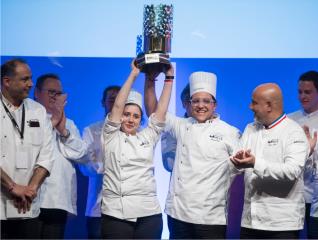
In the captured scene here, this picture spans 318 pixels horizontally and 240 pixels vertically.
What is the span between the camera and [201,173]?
302 centimetres

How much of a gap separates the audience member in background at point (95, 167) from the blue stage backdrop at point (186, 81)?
0.14m

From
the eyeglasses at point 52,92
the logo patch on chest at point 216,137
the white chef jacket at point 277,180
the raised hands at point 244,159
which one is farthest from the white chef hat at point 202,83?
the eyeglasses at point 52,92

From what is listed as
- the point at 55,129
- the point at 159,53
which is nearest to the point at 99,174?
the point at 55,129

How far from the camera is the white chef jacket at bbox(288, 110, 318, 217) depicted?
315 centimetres

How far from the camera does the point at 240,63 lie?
13.1 ft

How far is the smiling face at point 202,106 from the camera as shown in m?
3.13

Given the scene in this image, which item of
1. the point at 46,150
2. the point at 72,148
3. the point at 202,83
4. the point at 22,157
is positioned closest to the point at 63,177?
the point at 72,148

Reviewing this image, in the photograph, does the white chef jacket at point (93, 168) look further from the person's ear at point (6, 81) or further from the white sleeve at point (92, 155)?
the person's ear at point (6, 81)

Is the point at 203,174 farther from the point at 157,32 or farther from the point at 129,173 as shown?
the point at 157,32

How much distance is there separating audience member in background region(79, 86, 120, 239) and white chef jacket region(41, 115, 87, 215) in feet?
0.43

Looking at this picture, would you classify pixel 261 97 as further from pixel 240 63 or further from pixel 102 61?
pixel 102 61

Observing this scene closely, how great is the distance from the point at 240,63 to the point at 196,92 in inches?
37.0

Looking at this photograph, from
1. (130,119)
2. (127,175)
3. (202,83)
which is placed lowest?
(127,175)

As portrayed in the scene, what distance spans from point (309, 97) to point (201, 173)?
100 centimetres
